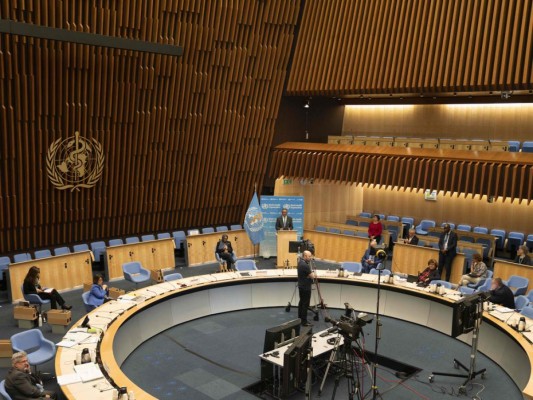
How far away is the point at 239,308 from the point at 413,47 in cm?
799

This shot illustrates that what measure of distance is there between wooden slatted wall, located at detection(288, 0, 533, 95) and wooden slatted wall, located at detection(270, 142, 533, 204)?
1663 mm

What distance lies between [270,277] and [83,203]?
532 centimetres

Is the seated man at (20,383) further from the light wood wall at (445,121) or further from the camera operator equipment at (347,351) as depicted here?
the light wood wall at (445,121)

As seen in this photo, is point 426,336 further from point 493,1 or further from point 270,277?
point 493,1

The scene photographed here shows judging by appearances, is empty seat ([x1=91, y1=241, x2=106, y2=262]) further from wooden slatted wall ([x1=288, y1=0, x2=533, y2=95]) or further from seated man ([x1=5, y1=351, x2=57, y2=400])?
seated man ([x1=5, y1=351, x2=57, y2=400])

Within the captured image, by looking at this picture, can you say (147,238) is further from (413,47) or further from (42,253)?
(413,47)

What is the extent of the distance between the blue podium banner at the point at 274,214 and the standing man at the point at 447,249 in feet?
13.6

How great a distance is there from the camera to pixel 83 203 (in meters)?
12.8

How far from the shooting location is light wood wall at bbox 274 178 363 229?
16.8 m

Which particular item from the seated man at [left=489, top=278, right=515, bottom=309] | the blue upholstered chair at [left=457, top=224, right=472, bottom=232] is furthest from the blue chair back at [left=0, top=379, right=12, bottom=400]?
the blue upholstered chair at [left=457, top=224, right=472, bottom=232]

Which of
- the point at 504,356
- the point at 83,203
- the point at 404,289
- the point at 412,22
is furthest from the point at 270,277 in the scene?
the point at 412,22

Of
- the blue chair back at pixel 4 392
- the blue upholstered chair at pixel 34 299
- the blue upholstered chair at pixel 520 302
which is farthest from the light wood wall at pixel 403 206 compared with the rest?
the blue chair back at pixel 4 392

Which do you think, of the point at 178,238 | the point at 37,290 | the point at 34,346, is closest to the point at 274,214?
the point at 178,238

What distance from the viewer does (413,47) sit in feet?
44.0
